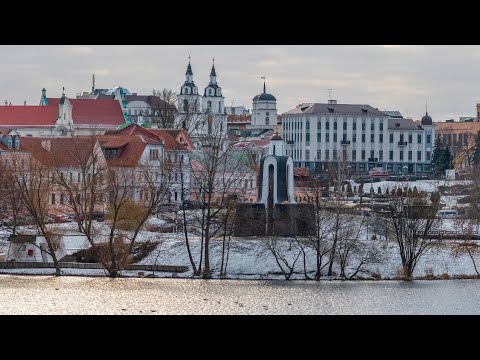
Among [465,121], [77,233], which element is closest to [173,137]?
[77,233]

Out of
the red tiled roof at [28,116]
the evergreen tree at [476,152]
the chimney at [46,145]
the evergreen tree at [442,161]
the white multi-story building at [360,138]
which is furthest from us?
the white multi-story building at [360,138]

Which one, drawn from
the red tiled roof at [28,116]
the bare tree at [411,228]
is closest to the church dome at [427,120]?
the red tiled roof at [28,116]

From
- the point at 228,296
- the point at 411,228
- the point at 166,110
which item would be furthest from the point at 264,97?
the point at 228,296

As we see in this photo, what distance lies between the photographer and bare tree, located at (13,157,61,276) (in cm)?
1436

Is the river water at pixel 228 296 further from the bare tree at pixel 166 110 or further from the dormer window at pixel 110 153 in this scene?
the bare tree at pixel 166 110

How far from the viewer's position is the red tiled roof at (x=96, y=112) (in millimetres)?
33812

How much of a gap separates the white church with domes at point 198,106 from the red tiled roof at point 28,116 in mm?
4217

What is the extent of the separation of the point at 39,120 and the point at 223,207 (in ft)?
61.7

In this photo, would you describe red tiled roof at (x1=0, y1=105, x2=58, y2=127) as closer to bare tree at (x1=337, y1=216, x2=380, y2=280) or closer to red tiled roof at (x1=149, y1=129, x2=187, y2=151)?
red tiled roof at (x1=149, y1=129, x2=187, y2=151)

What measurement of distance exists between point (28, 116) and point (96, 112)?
2366 millimetres

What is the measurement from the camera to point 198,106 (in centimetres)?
3791

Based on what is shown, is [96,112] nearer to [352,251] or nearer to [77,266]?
[77,266]
